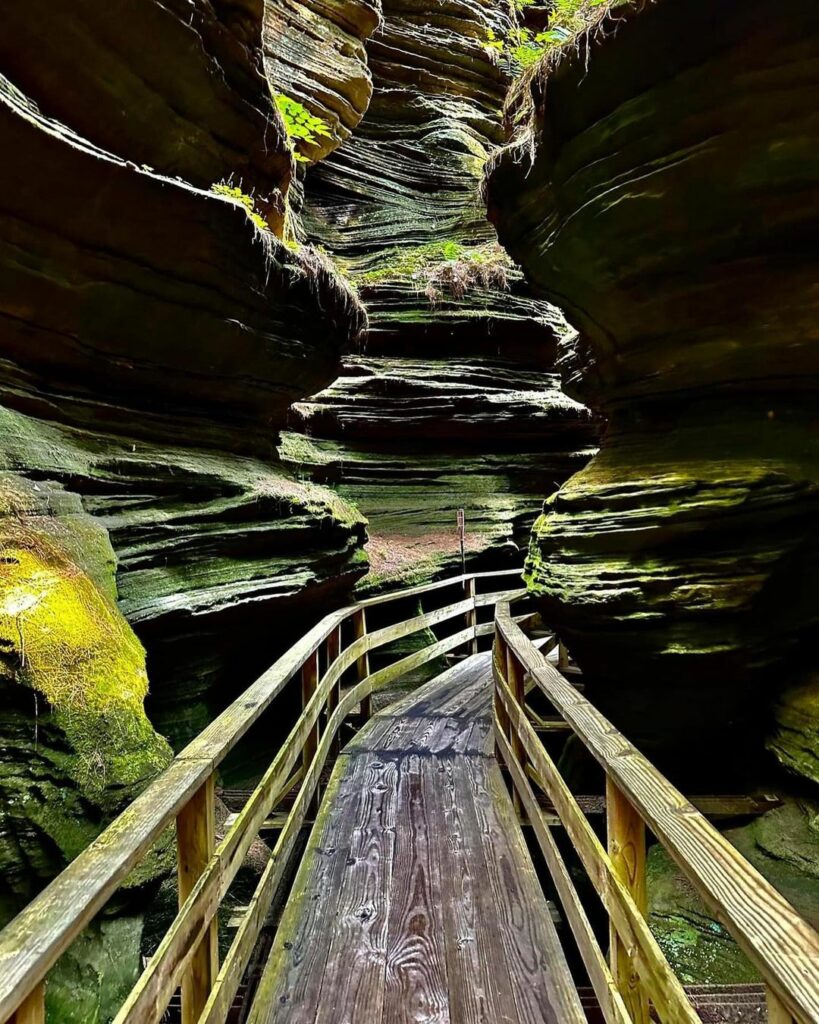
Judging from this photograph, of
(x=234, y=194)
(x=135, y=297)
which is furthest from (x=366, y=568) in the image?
(x=234, y=194)

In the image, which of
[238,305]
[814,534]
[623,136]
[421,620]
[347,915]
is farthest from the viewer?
[421,620]

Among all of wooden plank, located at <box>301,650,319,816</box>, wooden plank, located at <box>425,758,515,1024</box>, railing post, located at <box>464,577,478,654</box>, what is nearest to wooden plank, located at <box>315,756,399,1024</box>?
wooden plank, located at <box>425,758,515,1024</box>

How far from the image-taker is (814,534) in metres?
5.91

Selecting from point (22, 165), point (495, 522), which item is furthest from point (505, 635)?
point (495, 522)

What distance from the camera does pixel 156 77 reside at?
5.67 metres

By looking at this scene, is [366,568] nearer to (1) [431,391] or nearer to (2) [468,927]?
(2) [468,927]

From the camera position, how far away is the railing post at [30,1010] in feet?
3.62

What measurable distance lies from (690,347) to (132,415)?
226 inches

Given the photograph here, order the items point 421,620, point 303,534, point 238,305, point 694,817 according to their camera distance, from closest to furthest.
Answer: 1. point 694,817
2. point 238,305
3. point 303,534
4. point 421,620

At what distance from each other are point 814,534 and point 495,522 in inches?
327

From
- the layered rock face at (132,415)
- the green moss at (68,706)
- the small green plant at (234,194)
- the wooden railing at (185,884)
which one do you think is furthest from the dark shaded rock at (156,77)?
the wooden railing at (185,884)

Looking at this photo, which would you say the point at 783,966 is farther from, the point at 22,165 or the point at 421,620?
the point at 421,620

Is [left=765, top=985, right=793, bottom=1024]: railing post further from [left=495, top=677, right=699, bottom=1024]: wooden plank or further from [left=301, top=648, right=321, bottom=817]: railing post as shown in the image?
[left=301, top=648, right=321, bottom=817]: railing post

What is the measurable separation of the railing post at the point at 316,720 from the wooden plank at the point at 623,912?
1708mm
